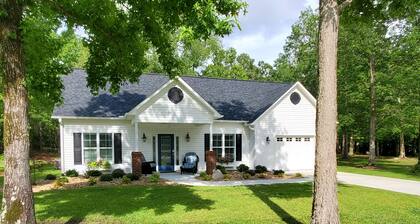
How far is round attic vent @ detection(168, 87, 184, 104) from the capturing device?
64.6ft

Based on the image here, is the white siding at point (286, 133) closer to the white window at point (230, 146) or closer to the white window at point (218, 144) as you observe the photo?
the white window at point (230, 146)

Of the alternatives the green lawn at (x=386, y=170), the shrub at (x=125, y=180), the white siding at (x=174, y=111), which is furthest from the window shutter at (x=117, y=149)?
the green lawn at (x=386, y=170)

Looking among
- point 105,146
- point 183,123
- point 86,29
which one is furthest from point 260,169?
point 86,29

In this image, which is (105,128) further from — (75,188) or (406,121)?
(406,121)

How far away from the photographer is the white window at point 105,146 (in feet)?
63.6

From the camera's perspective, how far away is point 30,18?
7.64m

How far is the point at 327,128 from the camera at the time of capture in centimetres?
761

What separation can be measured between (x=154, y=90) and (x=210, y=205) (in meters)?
11.5

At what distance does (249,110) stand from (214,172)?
22.5 ft

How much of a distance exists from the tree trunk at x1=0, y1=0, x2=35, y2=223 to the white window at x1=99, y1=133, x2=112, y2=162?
41.3 ft

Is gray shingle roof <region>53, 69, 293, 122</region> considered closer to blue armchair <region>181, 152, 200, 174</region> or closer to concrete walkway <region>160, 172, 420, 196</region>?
blue armchair <region>181, 152, 200, 174</region>

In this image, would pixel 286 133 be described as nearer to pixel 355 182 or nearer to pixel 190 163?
pixel 355 182

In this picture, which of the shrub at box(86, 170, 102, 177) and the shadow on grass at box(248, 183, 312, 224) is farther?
the shrub at box(86, 170, 102, 177)

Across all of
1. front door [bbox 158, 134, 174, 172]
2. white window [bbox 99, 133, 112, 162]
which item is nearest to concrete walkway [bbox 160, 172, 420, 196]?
front door [bbox 158, 134, 174, 172]
